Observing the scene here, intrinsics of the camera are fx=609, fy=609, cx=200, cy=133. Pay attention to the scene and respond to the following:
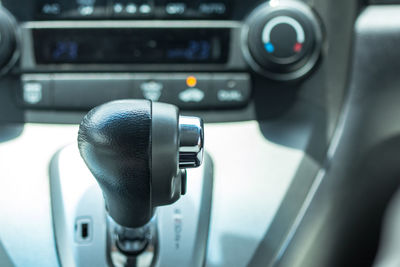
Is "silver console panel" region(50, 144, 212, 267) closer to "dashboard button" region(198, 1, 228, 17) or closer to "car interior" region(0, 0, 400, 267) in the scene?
"car interior" region(0, 0, 400, 267)

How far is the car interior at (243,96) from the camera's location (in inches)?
30.8

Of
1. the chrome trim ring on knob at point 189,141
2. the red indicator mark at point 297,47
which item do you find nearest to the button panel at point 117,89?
the red indicator mark at point 297,47

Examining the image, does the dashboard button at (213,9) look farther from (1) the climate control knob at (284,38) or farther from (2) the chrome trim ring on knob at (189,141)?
(2) the chrome trim ring on knob at (189,141)

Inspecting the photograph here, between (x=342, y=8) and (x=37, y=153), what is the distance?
453 millimetres

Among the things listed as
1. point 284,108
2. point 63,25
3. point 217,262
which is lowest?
point 217,262

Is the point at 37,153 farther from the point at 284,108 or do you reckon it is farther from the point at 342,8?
the point at 342,8

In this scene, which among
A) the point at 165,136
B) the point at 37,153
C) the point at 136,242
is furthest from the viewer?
the point at 37,153

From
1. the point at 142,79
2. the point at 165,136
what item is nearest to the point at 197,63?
the point at 142,79

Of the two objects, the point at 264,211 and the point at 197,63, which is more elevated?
the point at 197,63

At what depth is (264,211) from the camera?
0.77 meters

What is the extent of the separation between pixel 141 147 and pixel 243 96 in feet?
1.07

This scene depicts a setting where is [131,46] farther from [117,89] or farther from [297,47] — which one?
[297,47]

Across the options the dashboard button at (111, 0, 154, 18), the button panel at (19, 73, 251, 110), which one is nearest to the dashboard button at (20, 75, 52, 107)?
the button panel at (19, 73, 251, 110)

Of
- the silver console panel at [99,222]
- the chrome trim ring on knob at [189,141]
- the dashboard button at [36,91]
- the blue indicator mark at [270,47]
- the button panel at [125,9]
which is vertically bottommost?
the silver console panel at [99,222]
